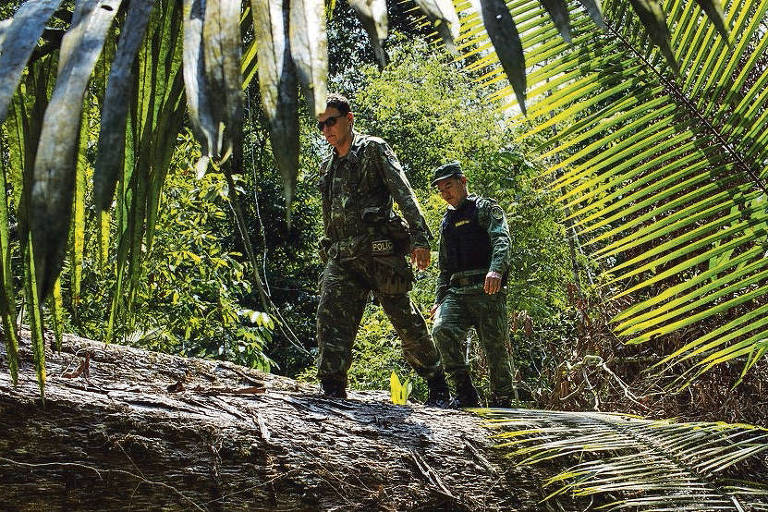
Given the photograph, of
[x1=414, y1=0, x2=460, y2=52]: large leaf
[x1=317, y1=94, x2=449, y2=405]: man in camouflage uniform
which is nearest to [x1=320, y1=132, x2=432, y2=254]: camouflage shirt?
[x1=317, y1=94, x2=449, y2=405]: man in camouflage uniform

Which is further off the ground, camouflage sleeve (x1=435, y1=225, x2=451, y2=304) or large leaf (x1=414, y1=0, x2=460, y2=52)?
camouflage sleeve (x1=435, y1=225, x2=451, y2=304)

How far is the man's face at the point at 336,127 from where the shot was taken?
4371 mm

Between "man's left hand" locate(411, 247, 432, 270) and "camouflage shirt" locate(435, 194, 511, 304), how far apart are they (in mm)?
772

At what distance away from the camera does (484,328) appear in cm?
534

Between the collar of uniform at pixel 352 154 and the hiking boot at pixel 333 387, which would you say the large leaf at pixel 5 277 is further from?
the collar of uniform at pixel 352 154

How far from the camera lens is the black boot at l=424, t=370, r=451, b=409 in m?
4.84

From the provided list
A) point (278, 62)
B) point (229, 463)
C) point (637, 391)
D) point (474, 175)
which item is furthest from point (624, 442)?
point (474, 175)

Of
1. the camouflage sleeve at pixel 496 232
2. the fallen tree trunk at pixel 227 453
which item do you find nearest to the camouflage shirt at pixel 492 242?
the camouflage sleeve at pixel 496 232

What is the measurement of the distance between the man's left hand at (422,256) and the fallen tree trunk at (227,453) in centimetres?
101

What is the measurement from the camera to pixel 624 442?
2350 millimetres

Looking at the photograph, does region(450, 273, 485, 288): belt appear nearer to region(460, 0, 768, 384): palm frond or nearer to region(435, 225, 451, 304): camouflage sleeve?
region(435, 225, 451, 304): camouflage sleeve

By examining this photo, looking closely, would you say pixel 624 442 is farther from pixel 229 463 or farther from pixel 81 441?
pixel 81 441

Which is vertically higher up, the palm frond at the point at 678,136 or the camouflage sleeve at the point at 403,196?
the camouflage sleeve at the point at 403,196

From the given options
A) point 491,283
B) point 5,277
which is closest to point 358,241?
point 491,283
